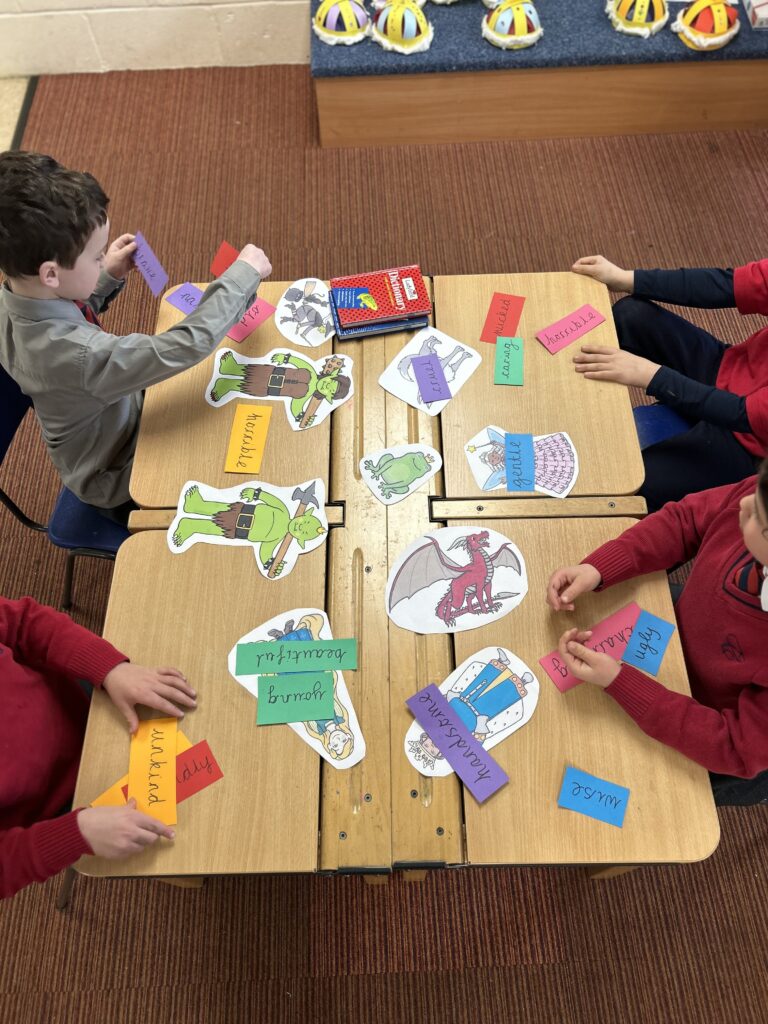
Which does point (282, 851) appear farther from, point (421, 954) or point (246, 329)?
point (246, 329)

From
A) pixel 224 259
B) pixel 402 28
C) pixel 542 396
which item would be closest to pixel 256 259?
pixel 224 259

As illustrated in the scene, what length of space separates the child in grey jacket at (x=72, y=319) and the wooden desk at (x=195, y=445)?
72mm

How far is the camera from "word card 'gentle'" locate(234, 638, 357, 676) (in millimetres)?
1165

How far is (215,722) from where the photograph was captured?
3.69 ft

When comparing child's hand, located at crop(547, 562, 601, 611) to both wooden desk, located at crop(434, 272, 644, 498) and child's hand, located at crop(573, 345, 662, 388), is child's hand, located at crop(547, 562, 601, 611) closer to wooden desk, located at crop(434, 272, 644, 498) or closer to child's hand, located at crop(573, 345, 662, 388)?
wooden desk, located at crop(434, 272, 644, 498)

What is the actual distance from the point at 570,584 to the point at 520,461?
27 cm

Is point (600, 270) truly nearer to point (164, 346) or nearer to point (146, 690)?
point (164, 346)

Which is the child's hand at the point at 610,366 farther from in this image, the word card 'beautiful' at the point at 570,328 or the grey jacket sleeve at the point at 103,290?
the grey jacket sleeve at the point at 103,290

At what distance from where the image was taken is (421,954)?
63.3 inches

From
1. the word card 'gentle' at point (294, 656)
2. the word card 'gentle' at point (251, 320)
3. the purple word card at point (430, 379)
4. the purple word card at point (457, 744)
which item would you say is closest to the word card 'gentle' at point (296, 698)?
the word card 'gentle' at point (294, 656)

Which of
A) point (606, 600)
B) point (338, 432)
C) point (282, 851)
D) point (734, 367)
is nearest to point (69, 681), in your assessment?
point (282, 851)

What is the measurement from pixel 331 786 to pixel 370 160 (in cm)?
246

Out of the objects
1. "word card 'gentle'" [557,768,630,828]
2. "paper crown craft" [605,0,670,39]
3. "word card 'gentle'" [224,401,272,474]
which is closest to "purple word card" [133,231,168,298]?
"word card 'gentle'" [224,401,272,474]

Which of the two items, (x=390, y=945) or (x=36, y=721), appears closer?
(x=36, y=721)
